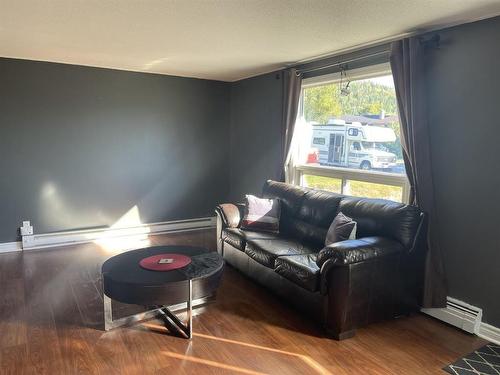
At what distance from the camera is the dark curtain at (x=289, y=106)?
4535 millimetres

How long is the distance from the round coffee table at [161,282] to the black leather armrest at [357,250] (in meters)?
0.90

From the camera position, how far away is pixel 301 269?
2.87 meters


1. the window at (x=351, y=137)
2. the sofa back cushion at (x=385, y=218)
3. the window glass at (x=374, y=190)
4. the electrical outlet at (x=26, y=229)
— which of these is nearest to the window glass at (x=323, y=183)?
the window at (x=351, y=137)

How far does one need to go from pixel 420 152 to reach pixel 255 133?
283cm

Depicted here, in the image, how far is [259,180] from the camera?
18.0ft

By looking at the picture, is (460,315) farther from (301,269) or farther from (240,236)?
(240,236)

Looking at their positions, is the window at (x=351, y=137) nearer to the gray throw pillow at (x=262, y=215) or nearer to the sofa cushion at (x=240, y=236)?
the gray throw pillow at (x=262, y=215)

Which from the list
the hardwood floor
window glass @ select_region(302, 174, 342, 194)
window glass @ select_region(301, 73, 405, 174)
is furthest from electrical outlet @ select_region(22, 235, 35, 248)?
window glass @ select_region(301, 73, 405, 174)

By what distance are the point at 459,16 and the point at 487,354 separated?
2444 mm

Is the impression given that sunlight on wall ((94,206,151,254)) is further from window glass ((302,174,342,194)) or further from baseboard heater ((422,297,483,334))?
baseboard heater ((422,297,483,334))

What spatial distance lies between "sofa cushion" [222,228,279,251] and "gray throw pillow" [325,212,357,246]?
0.75m

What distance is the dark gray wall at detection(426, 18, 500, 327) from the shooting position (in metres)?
2.71

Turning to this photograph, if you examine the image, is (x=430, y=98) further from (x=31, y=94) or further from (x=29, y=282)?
(x=31, y=94)

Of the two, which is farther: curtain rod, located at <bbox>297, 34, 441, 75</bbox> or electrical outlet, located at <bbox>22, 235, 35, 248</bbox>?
electrical outlet, located at <bbox>22, 235, 35, 248</bbox>
